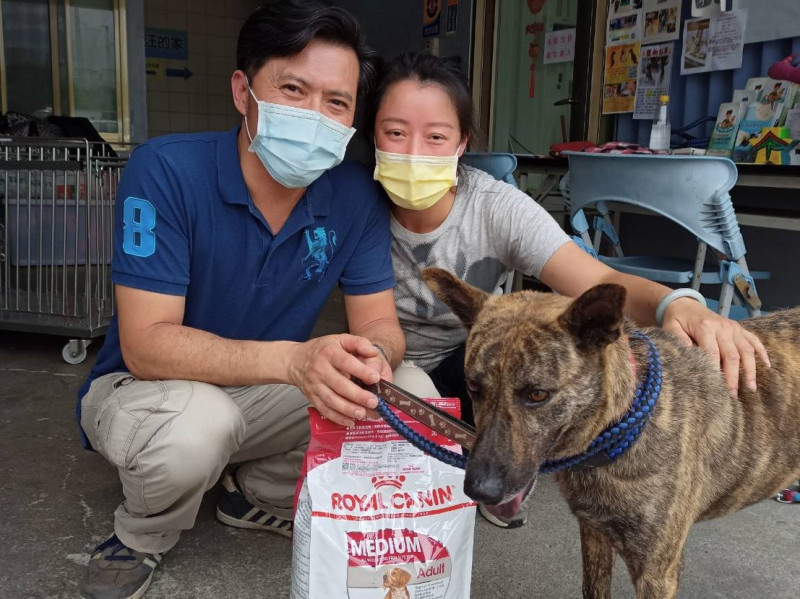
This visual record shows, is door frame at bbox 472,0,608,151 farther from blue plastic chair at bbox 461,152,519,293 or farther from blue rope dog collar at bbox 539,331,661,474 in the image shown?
blue rope dog collar at bbox 539,331,661,474

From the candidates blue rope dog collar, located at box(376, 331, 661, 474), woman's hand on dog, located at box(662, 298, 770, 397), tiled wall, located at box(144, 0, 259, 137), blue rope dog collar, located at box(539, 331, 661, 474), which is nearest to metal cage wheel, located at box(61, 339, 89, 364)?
blue rope dog collar, located at box(376, 331, 661, 474)

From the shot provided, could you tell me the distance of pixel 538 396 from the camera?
1.46 meters

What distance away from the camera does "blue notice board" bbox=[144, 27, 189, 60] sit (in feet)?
37.5

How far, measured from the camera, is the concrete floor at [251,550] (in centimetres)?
205

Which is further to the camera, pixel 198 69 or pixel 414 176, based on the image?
pixel 198 69

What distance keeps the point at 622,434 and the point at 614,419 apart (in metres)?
0.03

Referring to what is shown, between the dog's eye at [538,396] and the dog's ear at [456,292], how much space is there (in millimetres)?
248

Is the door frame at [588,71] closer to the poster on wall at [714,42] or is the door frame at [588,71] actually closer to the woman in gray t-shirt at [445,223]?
the poster on wall at [714,42]

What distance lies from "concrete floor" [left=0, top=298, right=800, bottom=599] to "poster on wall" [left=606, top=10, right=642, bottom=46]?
3411 mm

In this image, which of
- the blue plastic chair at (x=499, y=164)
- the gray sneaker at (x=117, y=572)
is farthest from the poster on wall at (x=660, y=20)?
the gray sneaker at (x=117, y=572)

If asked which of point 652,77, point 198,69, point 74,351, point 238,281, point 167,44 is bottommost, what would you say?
point 74,351

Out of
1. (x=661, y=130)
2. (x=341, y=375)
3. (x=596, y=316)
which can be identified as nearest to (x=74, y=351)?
(x=341, y=375)

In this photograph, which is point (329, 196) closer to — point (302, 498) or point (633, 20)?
point (302, 498)

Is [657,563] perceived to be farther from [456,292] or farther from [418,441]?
[456,292]
